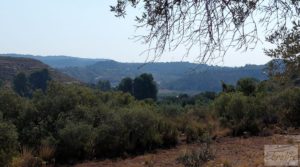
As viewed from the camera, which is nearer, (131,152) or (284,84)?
(284,84)

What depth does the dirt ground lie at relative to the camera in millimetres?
10188

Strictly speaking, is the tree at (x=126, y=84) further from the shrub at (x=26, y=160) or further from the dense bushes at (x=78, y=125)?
the shrub at (x=26, y=160)

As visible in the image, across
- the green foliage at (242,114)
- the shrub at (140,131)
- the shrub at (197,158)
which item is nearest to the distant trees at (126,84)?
the green foliage at (242,114)

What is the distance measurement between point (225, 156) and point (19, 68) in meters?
67.3

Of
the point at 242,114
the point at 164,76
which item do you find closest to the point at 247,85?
the point at 242,114

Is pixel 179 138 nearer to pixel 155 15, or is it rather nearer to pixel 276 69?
pixel 276 69

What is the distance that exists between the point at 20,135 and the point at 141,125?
135 inches

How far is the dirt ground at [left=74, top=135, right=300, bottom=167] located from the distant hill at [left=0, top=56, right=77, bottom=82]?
52859 millimetres

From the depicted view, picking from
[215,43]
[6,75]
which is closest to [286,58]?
[215,43]

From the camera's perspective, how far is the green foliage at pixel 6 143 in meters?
9.48

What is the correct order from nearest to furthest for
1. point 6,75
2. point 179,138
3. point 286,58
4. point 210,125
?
point 286,58 → point 179,138 → point 210,125 → point 6,75

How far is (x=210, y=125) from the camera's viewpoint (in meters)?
16.3

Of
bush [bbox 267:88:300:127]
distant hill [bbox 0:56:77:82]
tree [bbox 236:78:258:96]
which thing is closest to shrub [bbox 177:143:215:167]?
bush [bbox 267:88:300:127]

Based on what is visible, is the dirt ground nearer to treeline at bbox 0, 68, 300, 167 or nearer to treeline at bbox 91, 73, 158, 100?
treeline at bbox 0, 68, 300, 167
